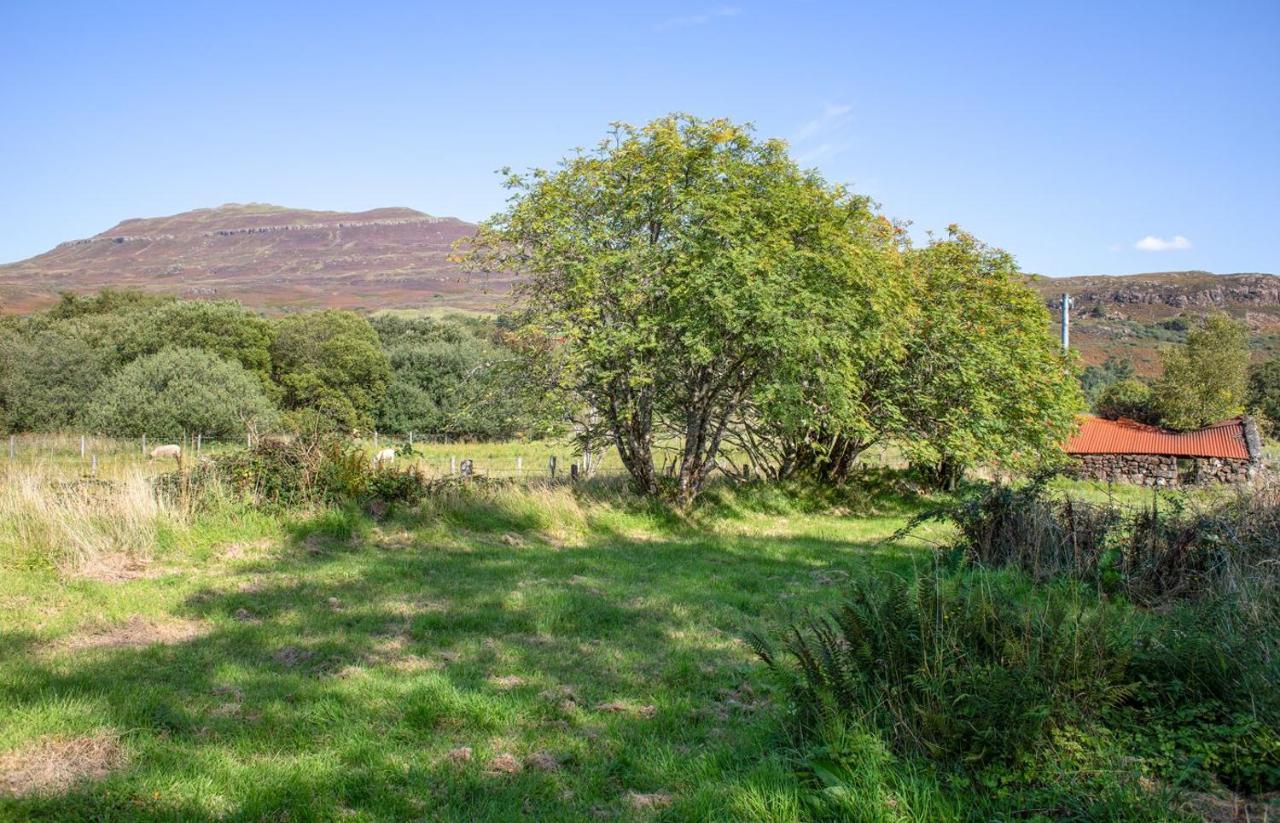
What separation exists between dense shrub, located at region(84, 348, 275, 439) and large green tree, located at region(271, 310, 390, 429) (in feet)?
24.7

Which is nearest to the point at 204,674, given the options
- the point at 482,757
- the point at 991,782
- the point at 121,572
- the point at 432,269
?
the point at 482,757

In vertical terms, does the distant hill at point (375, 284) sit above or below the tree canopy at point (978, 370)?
above

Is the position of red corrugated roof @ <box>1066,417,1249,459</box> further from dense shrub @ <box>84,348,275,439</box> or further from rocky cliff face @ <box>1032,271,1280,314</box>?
rocky cliff face @ <box>1032,271,1280,314</box>

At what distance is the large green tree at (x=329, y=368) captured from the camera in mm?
48625

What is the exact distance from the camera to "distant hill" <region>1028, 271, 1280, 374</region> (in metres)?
75.4

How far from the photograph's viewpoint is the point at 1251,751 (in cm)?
359

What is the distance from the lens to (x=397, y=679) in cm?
543

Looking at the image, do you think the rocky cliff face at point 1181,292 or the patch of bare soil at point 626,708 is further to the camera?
the rocky cliff face at point 1181,292

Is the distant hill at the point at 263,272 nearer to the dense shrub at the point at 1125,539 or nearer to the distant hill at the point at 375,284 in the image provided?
the distant hill at the point at 375,284

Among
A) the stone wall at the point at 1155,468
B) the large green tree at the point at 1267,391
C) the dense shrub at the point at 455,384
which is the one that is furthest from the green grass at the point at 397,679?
the large green tree at the point at 1267,391

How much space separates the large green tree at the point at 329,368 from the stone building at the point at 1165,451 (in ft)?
125

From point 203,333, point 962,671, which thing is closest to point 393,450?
point 962,671

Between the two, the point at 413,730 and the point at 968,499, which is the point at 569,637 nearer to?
the point at 413,730

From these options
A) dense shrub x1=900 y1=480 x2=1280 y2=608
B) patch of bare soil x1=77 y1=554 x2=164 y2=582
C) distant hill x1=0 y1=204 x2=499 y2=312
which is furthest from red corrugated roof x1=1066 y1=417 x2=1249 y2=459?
distant hill x1=0 y1=204 x2=499 y2=312
